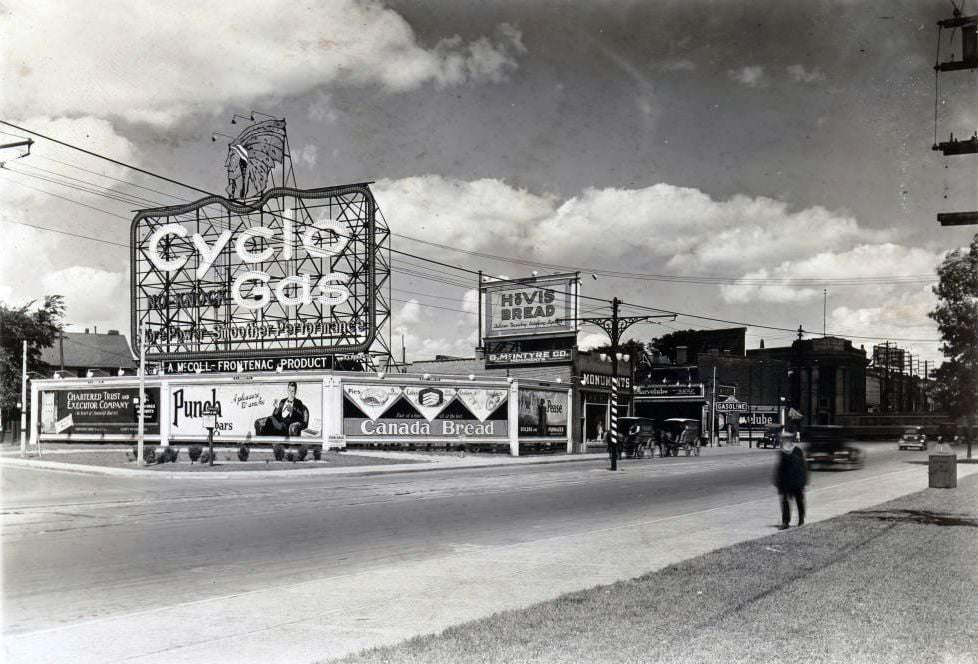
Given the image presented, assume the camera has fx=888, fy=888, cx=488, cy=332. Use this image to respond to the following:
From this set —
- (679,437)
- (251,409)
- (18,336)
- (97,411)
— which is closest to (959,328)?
(679,437)

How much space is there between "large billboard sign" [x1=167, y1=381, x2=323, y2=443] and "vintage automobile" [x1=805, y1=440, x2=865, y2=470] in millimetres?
22311

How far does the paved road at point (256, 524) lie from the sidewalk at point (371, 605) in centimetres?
61

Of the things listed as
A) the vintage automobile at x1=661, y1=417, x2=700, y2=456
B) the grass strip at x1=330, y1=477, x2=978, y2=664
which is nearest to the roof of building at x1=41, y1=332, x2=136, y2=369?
the vintage automobile at x1=661, y1=417, x2=700, y2=456

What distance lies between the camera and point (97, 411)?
50.8 m

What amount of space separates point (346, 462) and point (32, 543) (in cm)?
2427

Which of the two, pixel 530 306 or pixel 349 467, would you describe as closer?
pixel 349 467

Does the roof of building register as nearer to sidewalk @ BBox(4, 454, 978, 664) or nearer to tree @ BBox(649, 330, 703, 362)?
tree @ BBox(649, 330, 703, 362)

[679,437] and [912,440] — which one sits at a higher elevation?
[679,437]

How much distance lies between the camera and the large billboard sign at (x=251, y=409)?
4316 centimetres

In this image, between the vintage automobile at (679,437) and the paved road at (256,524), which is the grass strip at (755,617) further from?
the vintage automobile at (679,437)

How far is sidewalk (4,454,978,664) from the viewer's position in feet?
24.0

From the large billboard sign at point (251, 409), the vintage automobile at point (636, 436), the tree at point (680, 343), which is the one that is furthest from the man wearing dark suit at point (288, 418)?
the tree at point (680, 343)

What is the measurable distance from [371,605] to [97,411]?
154ft

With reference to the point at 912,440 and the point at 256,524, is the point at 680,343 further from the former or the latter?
the point at 256,524
